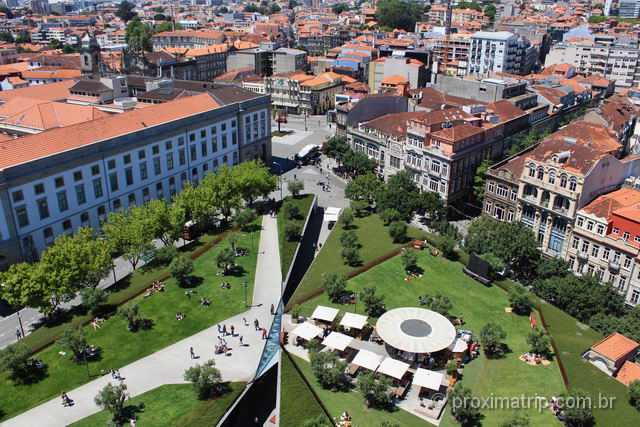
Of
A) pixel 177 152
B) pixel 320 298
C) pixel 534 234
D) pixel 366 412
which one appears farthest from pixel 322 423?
pixel 177 152

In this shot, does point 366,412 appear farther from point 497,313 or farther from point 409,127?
point 409,127

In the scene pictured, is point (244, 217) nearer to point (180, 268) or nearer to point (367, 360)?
point (180, 268)

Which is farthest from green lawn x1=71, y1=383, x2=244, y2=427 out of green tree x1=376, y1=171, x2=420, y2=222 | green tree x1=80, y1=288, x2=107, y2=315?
green tree x1=376, y1=171, x2=420, y2=222

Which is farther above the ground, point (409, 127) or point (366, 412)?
point (409, 127)

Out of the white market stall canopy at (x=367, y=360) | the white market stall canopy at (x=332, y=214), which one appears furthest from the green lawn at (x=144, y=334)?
the white market stall canopy at (x=332, y=214)

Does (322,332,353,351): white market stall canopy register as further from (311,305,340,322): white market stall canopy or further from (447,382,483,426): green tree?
(447,382,483,426): green tree

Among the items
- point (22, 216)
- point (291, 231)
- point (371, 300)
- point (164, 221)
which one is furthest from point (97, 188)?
point (371, 300)
